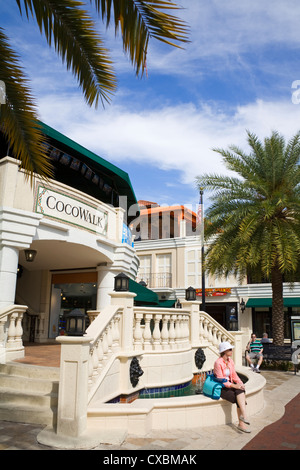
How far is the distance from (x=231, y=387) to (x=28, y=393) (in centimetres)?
337

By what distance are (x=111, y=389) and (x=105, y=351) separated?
69cm

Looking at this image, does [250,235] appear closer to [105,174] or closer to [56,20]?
[105,174]

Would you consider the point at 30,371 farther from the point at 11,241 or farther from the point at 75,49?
the point at 75,49

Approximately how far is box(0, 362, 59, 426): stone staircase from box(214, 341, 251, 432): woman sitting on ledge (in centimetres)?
270

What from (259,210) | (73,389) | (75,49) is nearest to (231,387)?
(73,389)

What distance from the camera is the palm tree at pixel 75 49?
13.5ft

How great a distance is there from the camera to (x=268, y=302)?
83.1 feet

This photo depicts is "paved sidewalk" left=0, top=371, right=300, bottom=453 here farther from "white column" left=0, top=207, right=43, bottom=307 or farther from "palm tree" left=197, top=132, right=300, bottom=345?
"palm tree" left=197, top=132, right=300, bottom=345

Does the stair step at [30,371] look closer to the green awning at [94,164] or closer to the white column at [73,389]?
the white column at [73,389]

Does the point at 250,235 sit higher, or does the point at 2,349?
the point at 250,235

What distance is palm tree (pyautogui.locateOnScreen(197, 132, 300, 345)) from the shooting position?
46.1ft

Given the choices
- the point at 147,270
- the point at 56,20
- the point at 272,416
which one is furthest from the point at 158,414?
the point at 147,270

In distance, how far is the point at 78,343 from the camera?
5430 millimetres

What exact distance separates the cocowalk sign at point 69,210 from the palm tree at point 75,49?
4472 mm
